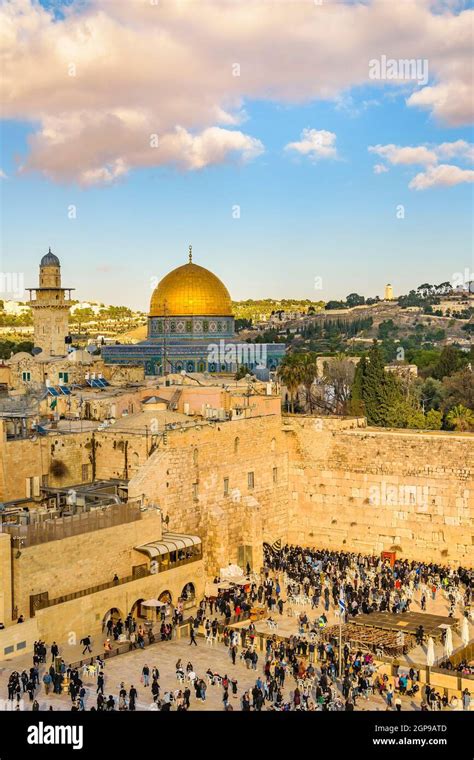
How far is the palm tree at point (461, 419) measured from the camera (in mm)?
37531

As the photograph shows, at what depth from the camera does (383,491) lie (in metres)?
29.5

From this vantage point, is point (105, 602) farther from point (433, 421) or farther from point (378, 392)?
point (433, 421)

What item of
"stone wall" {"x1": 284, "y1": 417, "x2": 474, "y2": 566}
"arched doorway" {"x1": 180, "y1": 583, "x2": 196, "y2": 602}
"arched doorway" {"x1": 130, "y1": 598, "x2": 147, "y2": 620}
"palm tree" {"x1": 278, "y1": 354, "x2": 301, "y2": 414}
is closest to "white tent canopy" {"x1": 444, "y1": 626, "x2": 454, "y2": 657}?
"arched doorway" {"x1": 180, "y1": 583, "x2": 196, "y2": 602}

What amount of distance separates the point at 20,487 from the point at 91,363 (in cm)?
1714

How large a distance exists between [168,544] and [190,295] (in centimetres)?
3464

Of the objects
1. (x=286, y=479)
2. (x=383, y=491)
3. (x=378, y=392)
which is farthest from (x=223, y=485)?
(x=378, y=392)

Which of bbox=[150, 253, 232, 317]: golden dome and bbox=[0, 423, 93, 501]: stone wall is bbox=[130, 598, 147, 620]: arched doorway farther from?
bbox=[150, 253, 232, 317]: golden dome

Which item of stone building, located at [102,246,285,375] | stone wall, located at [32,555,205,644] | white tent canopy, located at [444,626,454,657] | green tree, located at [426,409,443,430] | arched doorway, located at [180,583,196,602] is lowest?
white tent canopy, located at [444,626,454,657]

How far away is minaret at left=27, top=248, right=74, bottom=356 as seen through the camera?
5150cm

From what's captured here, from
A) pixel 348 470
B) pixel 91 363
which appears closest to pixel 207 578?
pixel 348 470

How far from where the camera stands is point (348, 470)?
30250 millimetres

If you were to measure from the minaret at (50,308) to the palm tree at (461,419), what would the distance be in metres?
22.6

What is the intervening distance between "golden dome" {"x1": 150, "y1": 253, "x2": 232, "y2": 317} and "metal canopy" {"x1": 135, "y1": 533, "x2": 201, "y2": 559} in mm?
32937

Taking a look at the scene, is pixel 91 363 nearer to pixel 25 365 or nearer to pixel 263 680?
pixel 25 365
